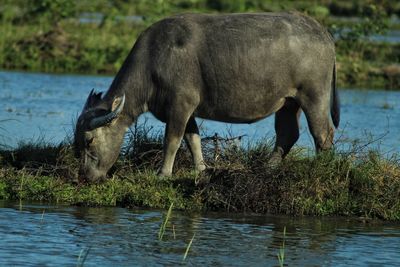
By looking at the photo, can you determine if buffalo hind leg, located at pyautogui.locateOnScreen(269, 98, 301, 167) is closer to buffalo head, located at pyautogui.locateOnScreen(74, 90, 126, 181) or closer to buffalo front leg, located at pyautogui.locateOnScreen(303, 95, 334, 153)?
buffalo front leg, located at pyautogui.locateOnScreen(303, 95, 334, 153)

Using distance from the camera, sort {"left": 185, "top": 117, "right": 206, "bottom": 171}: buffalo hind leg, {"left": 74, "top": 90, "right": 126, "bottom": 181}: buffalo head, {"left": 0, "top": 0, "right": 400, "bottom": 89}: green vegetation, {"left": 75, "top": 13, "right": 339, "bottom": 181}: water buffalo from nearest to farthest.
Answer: {"left": 74, "top": 90, "right": 126, "bottom": 181}: buffalo head → {"left": 75, "top": 13, "right": 339, "bottom": 181}: water buffalo → {"left": 185, "top": 117, "right": 206, "bottom": 171}: buffalo hind leg → {"left": 0, "top": 0, "right": 400, "bottom": 89}: green vegetation

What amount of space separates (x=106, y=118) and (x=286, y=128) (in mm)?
2122

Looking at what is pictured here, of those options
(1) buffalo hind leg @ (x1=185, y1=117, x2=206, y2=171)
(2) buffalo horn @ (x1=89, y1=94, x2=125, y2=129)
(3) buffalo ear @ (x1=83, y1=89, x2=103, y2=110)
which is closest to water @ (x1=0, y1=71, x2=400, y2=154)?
(1) buffalo hind leg @ (x1=185, y1=117, x2=206, y2=171)

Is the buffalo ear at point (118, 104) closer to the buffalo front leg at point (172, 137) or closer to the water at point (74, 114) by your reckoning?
the buffalo front leg at point (172, 137)

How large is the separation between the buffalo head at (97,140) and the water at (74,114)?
240 centimetres

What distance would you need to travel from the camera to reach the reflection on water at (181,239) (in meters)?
8.55

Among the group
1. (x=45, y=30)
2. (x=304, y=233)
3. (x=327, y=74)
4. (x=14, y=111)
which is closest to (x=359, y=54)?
(x=45, y=30)

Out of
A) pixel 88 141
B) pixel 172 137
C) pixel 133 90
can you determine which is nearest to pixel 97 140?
pixel 88 141

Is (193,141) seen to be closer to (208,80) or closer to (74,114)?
(208,80)

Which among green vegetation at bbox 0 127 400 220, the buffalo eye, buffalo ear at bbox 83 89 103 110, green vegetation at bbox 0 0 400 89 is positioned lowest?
green vegetation at bbox 0 127 400 220

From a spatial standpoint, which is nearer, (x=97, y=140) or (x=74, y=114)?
(x=97, y=140)

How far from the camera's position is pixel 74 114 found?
17531 mm

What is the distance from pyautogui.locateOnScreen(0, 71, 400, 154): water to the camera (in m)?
15.0

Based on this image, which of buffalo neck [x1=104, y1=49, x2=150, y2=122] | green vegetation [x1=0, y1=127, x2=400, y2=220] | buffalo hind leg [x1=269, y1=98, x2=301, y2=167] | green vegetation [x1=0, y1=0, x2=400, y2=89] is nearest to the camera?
green vegetation [x1=0, y1=127, x2=400, y2=220]
